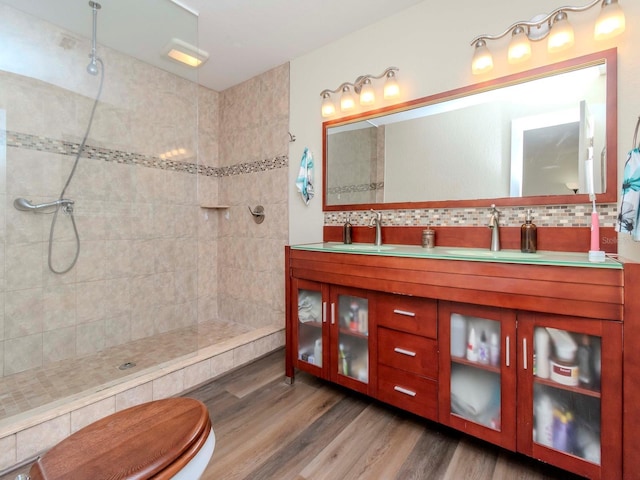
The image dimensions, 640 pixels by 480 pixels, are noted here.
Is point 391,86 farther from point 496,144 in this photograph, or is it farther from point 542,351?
point 542,351

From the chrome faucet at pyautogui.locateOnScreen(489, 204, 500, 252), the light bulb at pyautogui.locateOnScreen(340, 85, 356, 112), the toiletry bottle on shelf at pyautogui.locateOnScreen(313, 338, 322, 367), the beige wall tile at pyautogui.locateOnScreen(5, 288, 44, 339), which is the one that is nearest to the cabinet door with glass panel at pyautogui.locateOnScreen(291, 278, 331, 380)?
the toiletry bottle on shelf at pyautogui.locateOnScreen(313, 338, 322, 367)

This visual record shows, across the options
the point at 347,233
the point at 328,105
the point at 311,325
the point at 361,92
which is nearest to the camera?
the point at 311,325

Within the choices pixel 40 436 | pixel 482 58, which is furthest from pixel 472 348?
pixel 40 436

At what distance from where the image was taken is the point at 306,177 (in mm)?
2482

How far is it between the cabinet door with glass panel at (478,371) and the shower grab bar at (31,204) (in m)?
2.56

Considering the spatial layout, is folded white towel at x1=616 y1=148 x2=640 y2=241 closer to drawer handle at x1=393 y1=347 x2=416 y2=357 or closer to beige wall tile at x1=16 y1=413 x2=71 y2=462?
drawer handle at x1=393 y1=347 x2=416 y2=357

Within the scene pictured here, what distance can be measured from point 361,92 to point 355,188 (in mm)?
671

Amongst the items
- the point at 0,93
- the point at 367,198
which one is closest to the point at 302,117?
the point at 367,198

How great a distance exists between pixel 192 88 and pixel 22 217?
1.67m

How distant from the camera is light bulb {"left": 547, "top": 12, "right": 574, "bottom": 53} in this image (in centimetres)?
145

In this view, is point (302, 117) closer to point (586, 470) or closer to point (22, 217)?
point (22, 217)

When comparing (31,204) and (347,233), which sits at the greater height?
(31,204)

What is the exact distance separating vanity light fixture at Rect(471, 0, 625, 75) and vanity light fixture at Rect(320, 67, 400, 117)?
0.50 meters

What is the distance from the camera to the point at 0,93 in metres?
1.88
